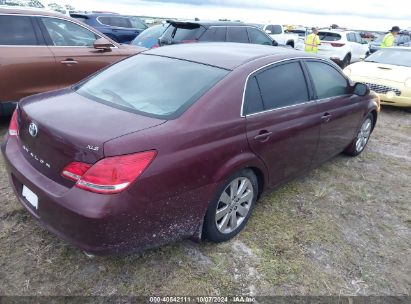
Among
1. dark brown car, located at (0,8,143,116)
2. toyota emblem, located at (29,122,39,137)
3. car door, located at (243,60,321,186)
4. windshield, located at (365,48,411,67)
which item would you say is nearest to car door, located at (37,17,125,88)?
dark brown car, located at (0,8,143,116)

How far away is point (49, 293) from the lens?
2.39 metres

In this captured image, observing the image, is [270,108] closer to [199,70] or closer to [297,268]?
[199,70]

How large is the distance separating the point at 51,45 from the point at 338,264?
184 inches

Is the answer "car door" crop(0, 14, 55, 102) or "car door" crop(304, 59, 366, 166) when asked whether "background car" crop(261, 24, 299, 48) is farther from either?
"car door" crop(0, 14, 55, 102)

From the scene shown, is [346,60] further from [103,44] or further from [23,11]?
[23,11]

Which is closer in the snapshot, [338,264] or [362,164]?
[338,264]

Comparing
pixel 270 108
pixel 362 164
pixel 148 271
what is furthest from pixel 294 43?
pixel 148 271

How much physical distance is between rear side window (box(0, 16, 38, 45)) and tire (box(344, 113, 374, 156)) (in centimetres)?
458

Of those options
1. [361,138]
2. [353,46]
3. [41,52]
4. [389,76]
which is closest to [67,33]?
[41,52]

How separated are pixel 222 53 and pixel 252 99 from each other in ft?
1.98

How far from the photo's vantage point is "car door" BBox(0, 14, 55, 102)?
477 centimetres

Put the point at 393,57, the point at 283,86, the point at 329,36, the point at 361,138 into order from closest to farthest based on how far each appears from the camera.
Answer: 1. the point at 283,86
2. the point at 361,138
3. the point at 393,57
4. the point at 329,36

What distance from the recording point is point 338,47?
13945 mm

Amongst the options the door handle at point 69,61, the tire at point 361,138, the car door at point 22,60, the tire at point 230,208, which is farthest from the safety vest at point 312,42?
the tire at point 230,208
